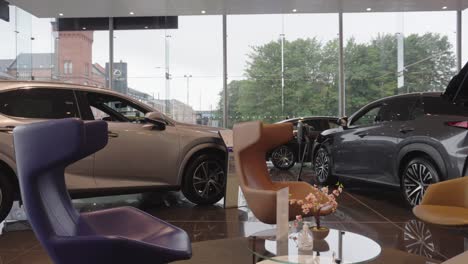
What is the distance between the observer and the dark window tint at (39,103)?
4035 mm

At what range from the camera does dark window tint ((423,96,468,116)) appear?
165 inches

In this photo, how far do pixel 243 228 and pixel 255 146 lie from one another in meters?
0.92

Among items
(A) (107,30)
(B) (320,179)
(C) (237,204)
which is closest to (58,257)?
(C) (237,204)

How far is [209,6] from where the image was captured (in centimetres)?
1042

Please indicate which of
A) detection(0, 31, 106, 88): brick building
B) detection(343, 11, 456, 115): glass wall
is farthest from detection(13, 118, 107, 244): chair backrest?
detection(343, 11, 456, 115): glass wall

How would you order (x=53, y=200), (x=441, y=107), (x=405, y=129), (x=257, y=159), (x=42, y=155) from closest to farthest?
(x=42, y=155) → (x=53, y=200) → (x=257, y=159) → (x=441, y=107) → (x=405, y=129)

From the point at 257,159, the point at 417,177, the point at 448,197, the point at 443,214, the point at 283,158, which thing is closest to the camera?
the point at 443,214

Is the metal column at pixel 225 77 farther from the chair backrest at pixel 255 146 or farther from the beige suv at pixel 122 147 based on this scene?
the chair backrest at pixel 255 146

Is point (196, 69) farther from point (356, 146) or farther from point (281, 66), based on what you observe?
point (356, 146)

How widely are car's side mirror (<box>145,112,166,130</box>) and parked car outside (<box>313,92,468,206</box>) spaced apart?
106 inches

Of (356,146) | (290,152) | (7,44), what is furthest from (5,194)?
(7,44)

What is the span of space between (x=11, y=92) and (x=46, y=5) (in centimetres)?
713

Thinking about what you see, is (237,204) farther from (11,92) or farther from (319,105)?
(319,105)

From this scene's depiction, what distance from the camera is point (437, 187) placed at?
327 centimetres
